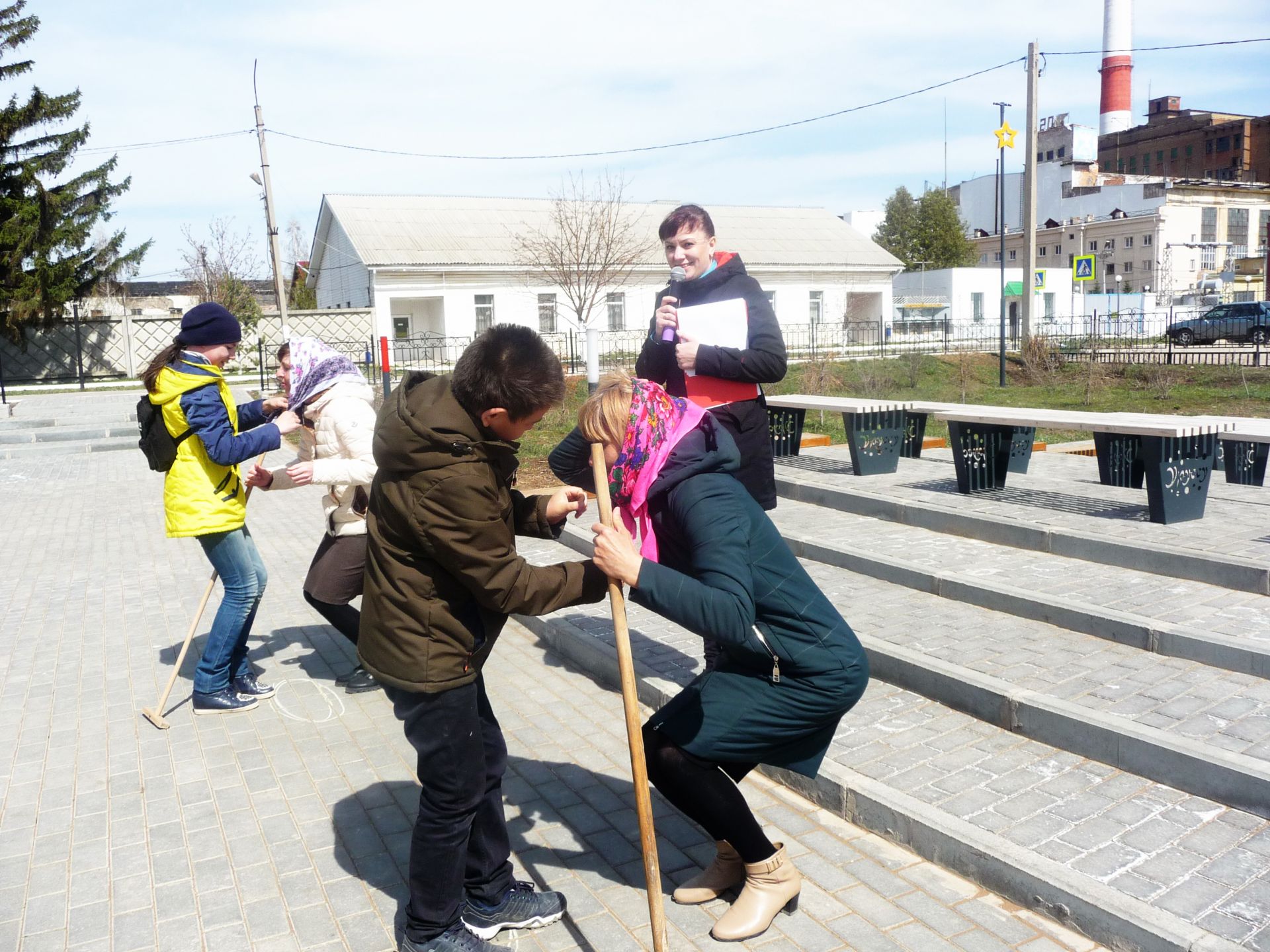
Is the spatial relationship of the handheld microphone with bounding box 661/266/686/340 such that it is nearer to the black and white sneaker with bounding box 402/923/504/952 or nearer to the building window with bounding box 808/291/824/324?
the black and white sneaker with bounding box 402/923/504/952

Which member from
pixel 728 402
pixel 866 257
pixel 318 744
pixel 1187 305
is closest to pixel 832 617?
pixel 728 402

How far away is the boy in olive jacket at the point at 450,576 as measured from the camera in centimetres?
269

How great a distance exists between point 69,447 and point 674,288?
16.2m

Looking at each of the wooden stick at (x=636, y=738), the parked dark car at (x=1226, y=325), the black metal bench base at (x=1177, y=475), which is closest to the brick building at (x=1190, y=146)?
the parked dark car at (x=1226, y=325)

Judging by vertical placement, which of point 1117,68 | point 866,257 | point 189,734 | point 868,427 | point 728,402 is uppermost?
point 1117,68

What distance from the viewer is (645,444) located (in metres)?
2.84

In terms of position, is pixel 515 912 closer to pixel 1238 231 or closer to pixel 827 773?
pixel 827 773

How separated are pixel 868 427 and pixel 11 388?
30.0 metres

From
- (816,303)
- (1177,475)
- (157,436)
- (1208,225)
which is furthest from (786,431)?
(1208,225)

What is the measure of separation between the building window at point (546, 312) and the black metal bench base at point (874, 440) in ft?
97.3

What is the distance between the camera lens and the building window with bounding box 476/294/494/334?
3847 centimetres

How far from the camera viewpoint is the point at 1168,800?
3701 mm

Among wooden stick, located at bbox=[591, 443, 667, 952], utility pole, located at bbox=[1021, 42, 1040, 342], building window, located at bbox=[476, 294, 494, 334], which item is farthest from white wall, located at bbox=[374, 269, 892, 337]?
wooden stick, located at bbox=[591, 443, 667, 952]

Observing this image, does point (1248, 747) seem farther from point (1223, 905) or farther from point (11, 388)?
point (11, 388)
